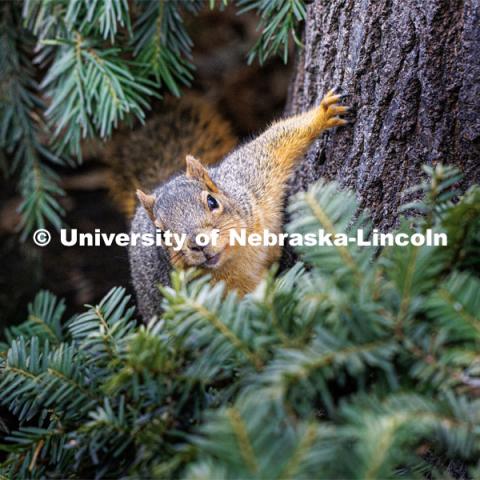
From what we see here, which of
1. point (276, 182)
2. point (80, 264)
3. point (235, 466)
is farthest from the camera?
point (80, 264)

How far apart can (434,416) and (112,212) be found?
6.20 feet

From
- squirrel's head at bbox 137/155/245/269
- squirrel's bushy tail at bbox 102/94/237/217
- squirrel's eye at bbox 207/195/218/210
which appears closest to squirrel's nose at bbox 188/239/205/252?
squirrel's head at bbox 137/155/245/269

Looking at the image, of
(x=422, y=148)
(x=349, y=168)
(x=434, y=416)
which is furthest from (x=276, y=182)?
(x=434, y=416)

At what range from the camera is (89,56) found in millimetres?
1600

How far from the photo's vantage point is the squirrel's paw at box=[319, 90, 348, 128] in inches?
52.6

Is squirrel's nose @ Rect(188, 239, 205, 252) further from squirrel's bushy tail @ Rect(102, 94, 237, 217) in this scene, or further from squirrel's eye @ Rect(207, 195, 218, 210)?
squirrel's bushy tail @ Rect(102, 94, 237, 217)

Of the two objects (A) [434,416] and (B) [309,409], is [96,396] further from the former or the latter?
(A) [434,416]

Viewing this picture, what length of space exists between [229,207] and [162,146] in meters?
0.68

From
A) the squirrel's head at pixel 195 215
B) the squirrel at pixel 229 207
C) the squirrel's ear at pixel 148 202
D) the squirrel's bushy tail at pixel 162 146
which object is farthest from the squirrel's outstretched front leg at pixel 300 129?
the squirrel's bushy tail at pixel 162 146

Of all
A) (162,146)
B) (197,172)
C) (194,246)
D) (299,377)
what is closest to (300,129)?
(197,172)

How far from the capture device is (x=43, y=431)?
33.1 inches

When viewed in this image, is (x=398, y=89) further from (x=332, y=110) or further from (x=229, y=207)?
(x=229, y=207)

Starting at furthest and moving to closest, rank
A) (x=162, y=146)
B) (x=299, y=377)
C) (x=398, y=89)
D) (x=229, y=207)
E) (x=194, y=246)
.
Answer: (x=162, y=146) < (x=229, y=207) < (x=194, y=246) < (x=398, y=89) < (x=299, y=377)

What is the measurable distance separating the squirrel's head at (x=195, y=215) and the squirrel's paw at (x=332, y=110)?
0.90 feet
